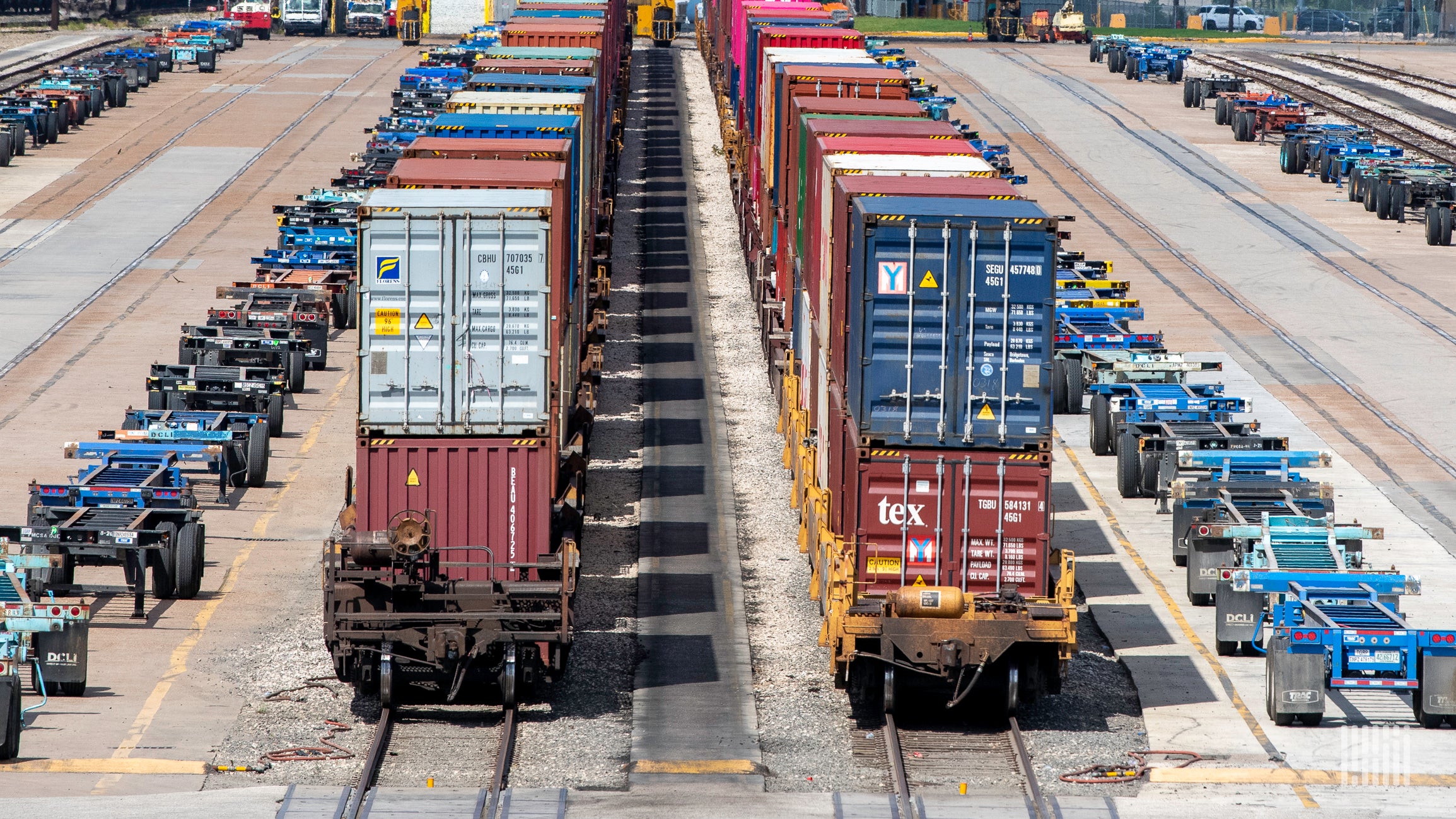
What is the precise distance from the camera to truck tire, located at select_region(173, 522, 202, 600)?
22.2 metres

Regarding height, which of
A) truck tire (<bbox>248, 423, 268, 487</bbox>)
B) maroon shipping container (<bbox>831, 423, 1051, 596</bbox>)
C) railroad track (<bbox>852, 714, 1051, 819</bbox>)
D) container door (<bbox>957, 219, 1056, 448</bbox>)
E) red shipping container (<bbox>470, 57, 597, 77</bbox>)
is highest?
red shipping container (<bbox>470, 57, 597, 77</bbox>)

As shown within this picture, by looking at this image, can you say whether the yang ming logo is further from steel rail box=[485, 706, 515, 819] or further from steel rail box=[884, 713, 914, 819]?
steel rail box=[884, 713, 914, 819]

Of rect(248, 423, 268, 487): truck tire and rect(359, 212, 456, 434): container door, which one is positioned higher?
rect(359, 212, 456, 434): container door

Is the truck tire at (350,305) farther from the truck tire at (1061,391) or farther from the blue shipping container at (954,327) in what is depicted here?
the blue shipping container at (954,327)

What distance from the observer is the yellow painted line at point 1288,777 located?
1733 centimetres

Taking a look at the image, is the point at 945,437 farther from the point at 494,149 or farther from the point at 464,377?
the point at 494,149

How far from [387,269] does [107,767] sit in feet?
18.4

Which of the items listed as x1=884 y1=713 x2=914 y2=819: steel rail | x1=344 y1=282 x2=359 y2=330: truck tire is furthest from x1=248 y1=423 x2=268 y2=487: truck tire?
x1=884 y1=713 x2=914 y2=819: steel rail

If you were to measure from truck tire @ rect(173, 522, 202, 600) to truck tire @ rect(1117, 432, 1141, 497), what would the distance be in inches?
528

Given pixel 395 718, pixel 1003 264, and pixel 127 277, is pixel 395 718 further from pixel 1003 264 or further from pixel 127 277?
pixel 127 277

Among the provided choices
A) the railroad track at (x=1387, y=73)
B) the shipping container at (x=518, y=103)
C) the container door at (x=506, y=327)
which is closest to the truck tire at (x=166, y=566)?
the container door at (x=506, y=327)

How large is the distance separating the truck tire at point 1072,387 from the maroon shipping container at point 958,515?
1460 cm

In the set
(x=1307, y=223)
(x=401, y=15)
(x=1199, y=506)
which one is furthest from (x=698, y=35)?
(x=1199, y=506)

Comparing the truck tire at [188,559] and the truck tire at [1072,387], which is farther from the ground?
the truck tire at [1072,387]
